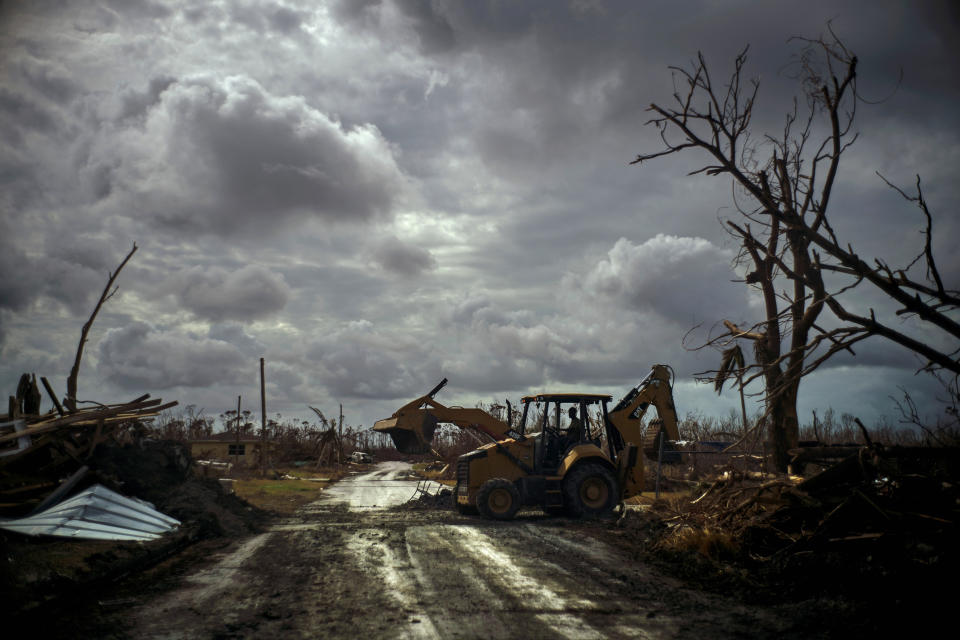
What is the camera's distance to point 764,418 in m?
6.53

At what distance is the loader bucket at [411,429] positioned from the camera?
16.8 meters

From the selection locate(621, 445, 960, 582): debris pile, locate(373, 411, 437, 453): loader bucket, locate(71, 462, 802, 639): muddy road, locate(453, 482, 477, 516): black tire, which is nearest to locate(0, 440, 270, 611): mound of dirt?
locate(71, 462, 802, 639): muddy road

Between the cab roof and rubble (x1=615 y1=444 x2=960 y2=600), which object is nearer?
rubble (x1=615 y1=444 x2=960 y2=600)

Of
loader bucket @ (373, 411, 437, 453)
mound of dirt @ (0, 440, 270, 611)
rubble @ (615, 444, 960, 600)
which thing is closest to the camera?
rubble @ (615, 444, 960, 600)

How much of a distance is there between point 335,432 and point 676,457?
31969mm

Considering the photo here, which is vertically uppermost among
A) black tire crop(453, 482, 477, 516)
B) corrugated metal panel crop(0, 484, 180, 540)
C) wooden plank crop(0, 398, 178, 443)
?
wooden plank crop(0, 398, 178, 443)

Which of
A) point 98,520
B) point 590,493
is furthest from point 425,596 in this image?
point 590,493

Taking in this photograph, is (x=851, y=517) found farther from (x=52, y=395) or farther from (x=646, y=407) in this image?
(x=52, y=395)

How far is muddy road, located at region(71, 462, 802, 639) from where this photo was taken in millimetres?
5410

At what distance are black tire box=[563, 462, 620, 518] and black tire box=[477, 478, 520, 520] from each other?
3.80 feet

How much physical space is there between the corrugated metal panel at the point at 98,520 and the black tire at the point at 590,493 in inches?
312

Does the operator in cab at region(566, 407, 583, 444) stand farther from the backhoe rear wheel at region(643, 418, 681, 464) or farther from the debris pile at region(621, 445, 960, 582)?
the debris pile at region(621, 445, 960, 582)

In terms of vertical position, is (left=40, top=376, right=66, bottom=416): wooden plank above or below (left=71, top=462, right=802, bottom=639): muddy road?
above

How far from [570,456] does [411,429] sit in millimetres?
4586
